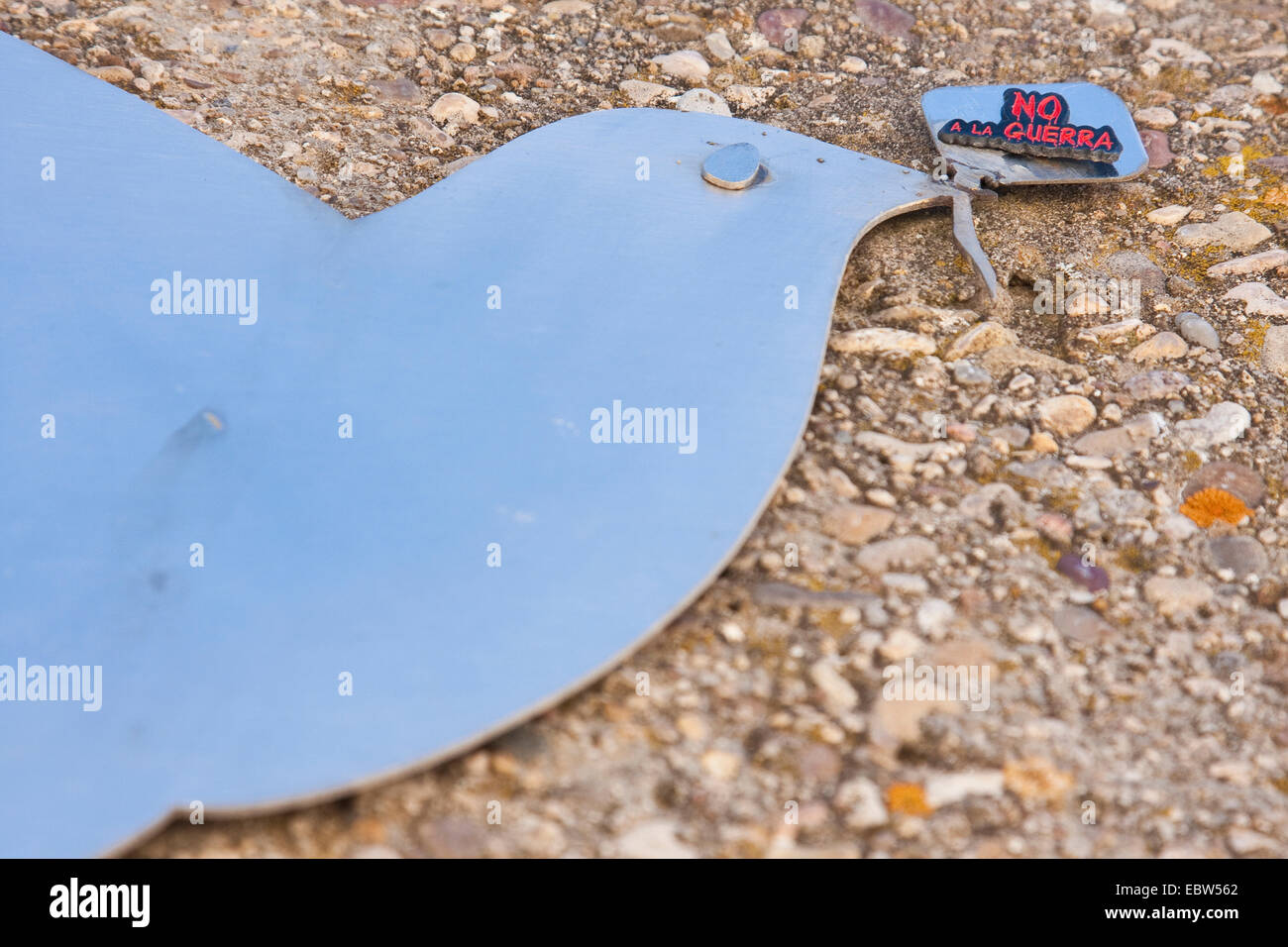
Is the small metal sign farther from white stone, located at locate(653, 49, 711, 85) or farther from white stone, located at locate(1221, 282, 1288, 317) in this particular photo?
white stone, located at locate(653, 49, 711, 85)

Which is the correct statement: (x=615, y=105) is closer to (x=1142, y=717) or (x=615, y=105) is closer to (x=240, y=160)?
(x=240, y=160)

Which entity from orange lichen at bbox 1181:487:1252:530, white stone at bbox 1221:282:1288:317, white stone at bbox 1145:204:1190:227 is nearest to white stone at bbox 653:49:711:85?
white stone at bbox 1145:204:1190:227

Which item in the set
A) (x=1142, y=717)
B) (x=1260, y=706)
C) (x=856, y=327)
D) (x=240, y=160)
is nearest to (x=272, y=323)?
(x=240, y=160)

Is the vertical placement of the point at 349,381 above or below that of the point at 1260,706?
above

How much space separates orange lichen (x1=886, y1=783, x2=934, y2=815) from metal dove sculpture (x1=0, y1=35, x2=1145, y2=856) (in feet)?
1.00

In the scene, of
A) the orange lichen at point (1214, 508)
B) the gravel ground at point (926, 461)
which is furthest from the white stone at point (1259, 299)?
the orange lichen at point (1214, 508)

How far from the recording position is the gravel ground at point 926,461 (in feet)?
3.76

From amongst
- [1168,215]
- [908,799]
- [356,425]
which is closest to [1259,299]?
[1168,215]

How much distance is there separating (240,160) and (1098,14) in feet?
6.04

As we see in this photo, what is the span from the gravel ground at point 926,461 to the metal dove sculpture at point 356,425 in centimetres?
8

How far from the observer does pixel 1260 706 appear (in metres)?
1.26

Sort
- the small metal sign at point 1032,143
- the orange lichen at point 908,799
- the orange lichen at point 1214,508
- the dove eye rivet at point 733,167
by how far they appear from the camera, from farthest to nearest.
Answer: the small metal sign at point 1032,143, the dove eye rivet at point 733,167, the orange lichen at point 1214,508, the orange lichen at point 908,799

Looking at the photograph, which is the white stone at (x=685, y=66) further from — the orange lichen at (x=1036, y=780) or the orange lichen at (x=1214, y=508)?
the orange lichen at (x=1036, y=780)

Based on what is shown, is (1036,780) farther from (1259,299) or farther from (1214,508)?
(1259,299)
